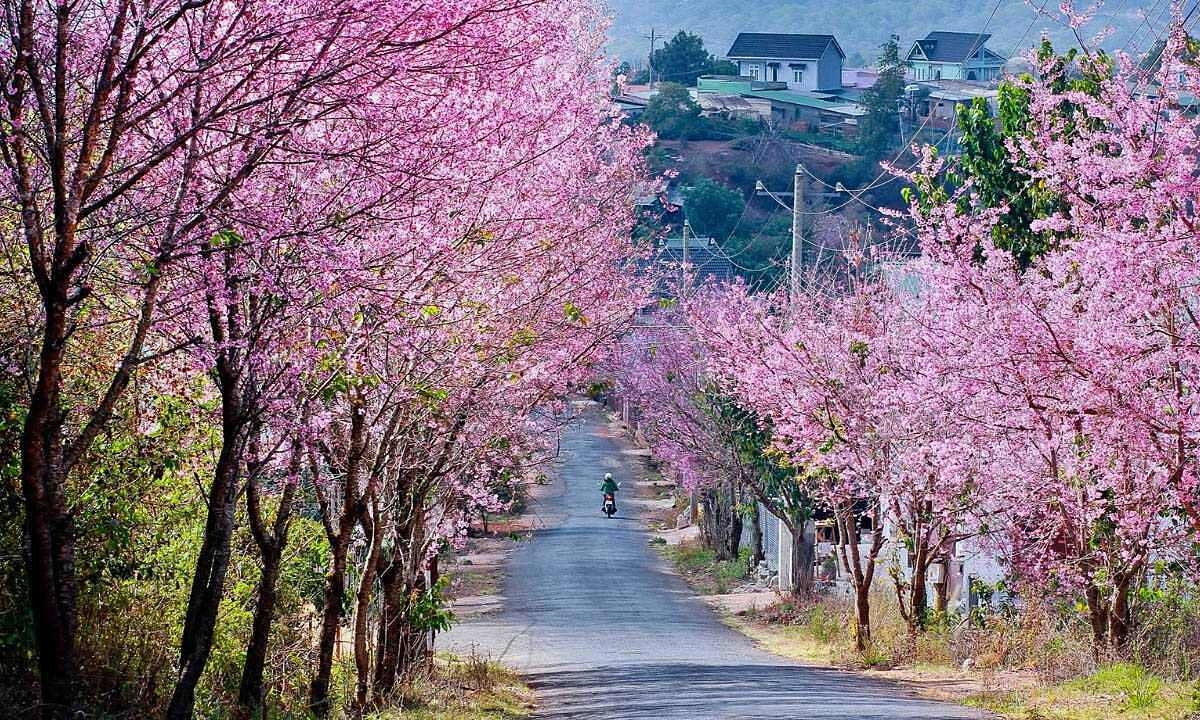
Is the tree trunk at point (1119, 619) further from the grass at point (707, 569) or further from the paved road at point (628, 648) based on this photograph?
the grass at point (707, 569)

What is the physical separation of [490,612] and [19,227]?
818 inches

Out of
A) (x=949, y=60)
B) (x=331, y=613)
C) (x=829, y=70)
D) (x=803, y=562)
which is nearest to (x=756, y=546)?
(x=803, y=562)

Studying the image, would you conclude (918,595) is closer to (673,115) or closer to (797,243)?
(797,243)

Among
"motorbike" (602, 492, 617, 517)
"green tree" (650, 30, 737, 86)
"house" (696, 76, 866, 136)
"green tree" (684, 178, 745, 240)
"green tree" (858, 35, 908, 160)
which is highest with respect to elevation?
"green tree" (650, 30, 737, 86)

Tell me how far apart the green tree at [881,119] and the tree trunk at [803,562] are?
4272 centimetres

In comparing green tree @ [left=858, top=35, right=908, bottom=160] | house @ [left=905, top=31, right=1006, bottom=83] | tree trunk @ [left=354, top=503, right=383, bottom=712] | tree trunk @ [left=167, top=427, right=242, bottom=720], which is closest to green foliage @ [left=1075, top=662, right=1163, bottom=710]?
tree trunk @ [left=354, top=503, right=383, bottom=712]

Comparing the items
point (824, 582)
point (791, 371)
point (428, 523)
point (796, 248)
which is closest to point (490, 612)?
point (824, 582)

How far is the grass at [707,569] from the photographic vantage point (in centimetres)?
3244

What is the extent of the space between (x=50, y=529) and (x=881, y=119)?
67659mm

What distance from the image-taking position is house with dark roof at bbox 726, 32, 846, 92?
94625mm

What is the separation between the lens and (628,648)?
21.4 meters

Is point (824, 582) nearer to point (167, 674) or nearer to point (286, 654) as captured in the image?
point (286, 654)

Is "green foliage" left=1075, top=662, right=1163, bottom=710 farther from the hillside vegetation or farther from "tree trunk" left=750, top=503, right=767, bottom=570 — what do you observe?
the hillside vegetation

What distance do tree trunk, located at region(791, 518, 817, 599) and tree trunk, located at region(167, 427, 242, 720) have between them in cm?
2033
